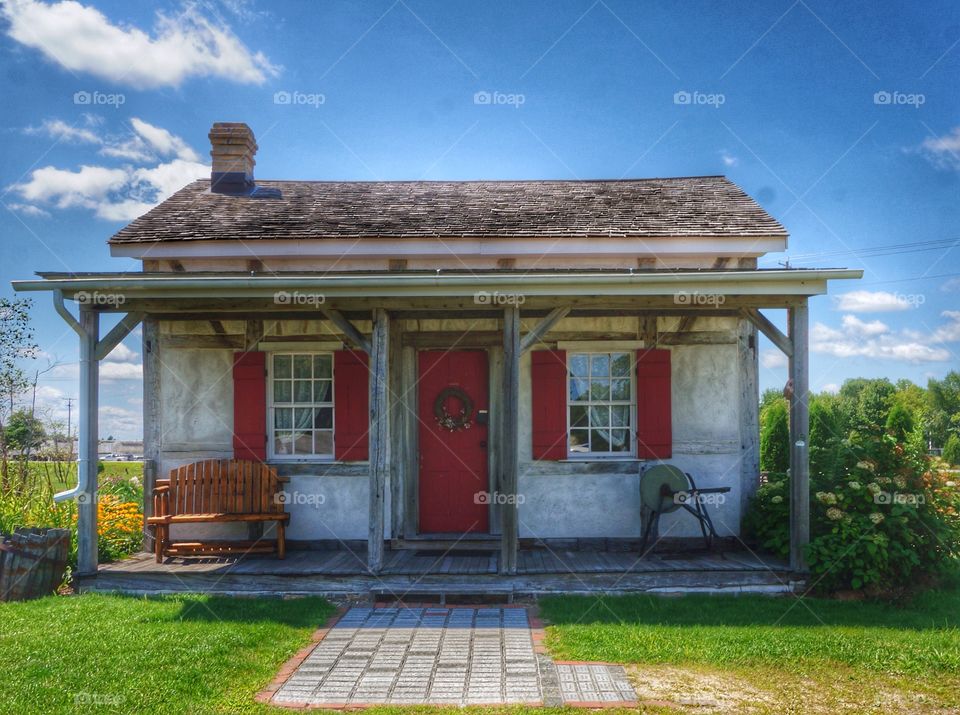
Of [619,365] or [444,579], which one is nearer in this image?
[444,579]

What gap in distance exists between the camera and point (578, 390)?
312 inches

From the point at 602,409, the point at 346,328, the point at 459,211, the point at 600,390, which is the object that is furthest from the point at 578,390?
the point at 459,211

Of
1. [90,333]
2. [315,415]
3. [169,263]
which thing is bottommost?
[315,415]

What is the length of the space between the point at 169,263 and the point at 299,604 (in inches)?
185

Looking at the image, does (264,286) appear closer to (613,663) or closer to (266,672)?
(266,672)

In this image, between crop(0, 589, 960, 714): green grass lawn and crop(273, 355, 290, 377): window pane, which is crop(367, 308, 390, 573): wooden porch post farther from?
crop(273, 355, 290, 377): window pane

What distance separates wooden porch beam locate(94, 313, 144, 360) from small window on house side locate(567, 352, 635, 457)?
15.5 ft

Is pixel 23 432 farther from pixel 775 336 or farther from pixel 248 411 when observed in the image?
pixel 775 336

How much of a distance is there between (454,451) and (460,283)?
2621 millimetres

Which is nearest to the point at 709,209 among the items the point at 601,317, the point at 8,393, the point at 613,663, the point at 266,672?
the point at 601,317

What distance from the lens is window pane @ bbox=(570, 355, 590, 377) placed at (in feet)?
26.1

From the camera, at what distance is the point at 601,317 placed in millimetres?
7852

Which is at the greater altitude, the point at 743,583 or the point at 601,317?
the point at 601,317

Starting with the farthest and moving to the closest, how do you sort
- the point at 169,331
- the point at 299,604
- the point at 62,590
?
the point at 169,331 → the point at 62,590 → the point at 299,604
